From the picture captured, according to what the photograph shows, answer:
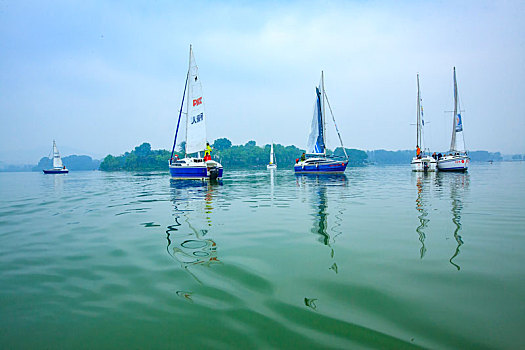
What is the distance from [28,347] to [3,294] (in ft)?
7.14

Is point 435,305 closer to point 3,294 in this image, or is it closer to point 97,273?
point 97,273

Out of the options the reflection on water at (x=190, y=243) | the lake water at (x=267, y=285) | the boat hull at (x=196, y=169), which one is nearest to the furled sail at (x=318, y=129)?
the boat hull at (x=196, y=169)

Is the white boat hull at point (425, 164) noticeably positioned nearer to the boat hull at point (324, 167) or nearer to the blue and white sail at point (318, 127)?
the boat hull at point (324, 167)

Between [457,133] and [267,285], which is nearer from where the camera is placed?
[267,285]

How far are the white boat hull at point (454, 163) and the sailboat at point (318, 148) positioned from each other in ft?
46.9

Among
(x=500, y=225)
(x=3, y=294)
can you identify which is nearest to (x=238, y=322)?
(x=3, y=294)

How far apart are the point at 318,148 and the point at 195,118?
883 inches

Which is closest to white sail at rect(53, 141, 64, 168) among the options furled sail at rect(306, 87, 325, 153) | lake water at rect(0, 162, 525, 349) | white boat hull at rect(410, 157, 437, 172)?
furled sail at rect(306, 87, 325, 153)

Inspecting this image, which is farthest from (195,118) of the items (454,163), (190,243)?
(454,163)

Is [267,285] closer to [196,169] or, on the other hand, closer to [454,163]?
[196,169]

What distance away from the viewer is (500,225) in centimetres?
977

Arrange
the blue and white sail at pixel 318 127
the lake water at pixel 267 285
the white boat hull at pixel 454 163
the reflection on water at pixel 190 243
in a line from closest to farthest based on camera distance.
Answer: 1. the lake water at pixel 267 285
2. the reflection on water at pixel 190 243
3. the white boat hull at pixel 454 163
4. the blue and white sail at pixel 318 127

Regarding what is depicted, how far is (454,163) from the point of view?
148ft

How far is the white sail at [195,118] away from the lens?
3516 cm
